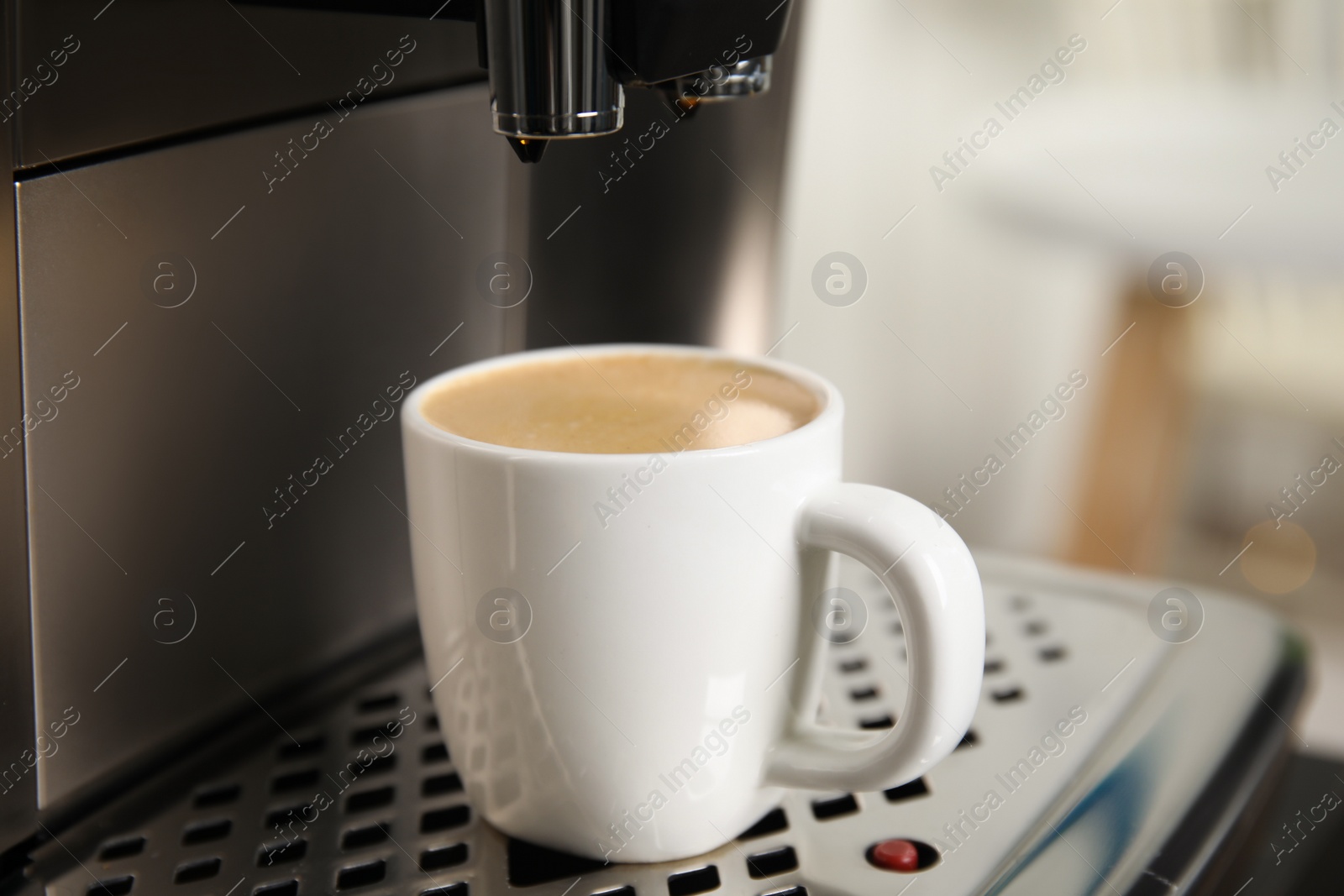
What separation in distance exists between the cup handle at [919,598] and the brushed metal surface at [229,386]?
15 centimetres

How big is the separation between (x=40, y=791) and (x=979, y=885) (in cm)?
22

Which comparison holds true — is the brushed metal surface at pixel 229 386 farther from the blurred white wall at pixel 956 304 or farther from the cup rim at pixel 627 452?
the blurred white wall at pixel 956 304

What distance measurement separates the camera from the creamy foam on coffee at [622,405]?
296 mm

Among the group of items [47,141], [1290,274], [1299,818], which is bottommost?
[1299,818]

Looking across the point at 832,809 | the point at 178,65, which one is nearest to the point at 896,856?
the point at 832,809

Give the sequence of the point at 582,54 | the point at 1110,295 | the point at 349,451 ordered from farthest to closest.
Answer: the point at 1110,295, the point at 349,451, the point at 582,54

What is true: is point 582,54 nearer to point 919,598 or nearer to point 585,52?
point 585,52

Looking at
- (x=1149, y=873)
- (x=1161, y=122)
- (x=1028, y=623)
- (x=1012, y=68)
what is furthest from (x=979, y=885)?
(x=1012, y=68)

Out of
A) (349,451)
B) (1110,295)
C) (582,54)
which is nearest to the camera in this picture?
(582,54)

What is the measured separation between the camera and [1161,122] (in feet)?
3.62

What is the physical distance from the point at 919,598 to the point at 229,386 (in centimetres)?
18

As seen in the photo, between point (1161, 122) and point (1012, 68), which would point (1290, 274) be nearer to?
point (1161, 122)

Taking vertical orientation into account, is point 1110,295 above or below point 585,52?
below

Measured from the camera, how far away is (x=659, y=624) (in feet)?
0.90
